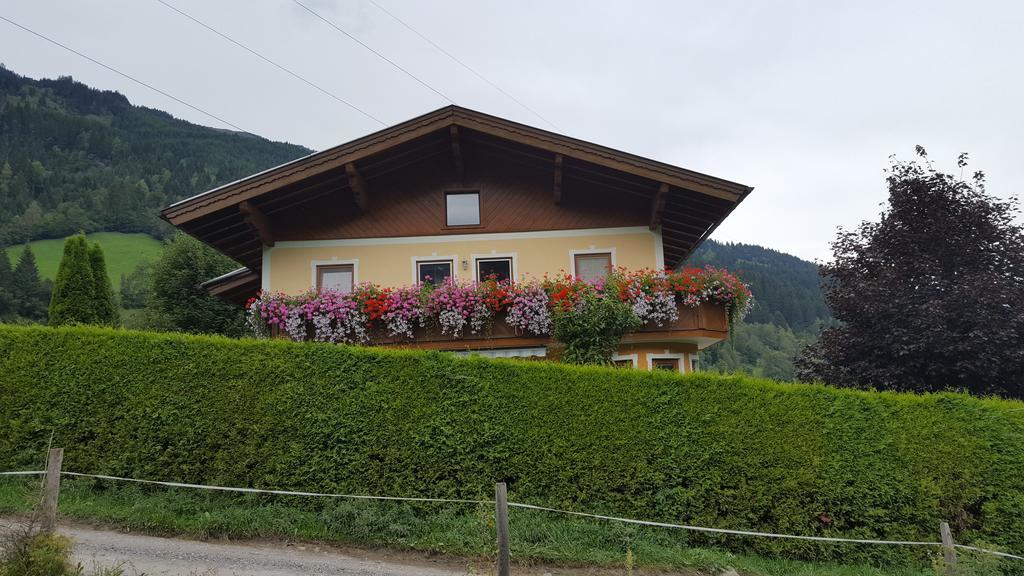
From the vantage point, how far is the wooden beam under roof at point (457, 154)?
15.8 meters

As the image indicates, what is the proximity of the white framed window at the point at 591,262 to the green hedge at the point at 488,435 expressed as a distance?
5491 millimetres

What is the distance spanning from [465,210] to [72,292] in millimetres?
10025

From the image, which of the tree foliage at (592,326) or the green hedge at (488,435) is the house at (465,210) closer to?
the tree foliage at (592,326)

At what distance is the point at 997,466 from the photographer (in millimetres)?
11047

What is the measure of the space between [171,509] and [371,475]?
2560 millimetres

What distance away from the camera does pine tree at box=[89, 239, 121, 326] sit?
772 inches

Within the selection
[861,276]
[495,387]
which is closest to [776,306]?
[861,276]

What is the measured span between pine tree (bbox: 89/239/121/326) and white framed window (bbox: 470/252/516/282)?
33.8ft

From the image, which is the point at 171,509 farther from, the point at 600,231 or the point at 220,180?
the point at 220,180

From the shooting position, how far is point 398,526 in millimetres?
9477

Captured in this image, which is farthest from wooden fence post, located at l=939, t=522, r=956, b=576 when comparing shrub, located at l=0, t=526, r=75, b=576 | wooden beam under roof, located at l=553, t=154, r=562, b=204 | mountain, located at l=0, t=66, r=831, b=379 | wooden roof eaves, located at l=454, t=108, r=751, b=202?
mountain, located at l=0, t=66, r=831, b=379

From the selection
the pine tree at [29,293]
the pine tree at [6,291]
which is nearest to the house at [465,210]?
the pine tree at [6,291]

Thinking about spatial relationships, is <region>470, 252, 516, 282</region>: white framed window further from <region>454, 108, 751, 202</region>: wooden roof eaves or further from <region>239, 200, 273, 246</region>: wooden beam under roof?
<region>239, 200, 273, 246</region>: wooden beam under roof

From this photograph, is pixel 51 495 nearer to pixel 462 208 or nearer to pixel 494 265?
pixel 494 265
